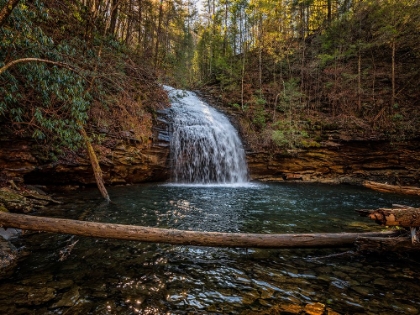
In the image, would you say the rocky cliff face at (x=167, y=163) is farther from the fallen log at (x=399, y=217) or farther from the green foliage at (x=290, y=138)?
the fallen log at (x=399, y=217)

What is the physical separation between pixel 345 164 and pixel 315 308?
46.0 ft

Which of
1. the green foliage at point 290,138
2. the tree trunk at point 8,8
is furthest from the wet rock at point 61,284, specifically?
the green foliage at point 290,138

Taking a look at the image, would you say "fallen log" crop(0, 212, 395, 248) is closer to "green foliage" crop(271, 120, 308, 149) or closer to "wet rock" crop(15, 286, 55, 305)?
"wet rock" crop(15, 286, 55, 305)

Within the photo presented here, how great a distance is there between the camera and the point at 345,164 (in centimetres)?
1410

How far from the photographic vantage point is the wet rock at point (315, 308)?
2402 millimetres

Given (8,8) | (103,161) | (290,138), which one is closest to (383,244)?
(8,8)

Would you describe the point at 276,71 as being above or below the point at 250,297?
above

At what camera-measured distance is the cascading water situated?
12.5 meters

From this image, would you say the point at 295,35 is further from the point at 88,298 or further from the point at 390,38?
the point at 88,298

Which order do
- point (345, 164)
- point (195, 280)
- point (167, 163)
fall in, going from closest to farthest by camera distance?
point (195, 280)
point (167, 163)
point (345, 164)

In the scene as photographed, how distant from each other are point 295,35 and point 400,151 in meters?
17.0

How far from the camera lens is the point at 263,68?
842 inches

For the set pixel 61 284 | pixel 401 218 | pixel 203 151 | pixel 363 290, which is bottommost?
pixel 363 290

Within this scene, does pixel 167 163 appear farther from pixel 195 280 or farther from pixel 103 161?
pixel 195 280
